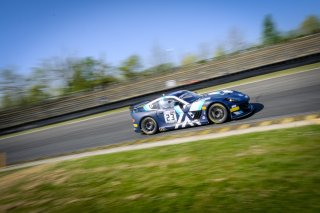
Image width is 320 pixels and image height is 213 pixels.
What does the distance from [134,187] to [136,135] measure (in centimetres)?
563

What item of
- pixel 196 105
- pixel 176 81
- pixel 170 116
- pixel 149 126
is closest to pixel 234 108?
pixel 196 105

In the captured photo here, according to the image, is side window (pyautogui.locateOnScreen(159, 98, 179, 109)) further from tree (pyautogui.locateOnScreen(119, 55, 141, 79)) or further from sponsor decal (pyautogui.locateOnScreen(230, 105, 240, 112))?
tree (pyautogui.locateOnScreen(119, 55, 141, 79))

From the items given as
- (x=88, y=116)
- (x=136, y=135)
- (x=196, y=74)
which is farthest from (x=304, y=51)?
(x=88, y=116)

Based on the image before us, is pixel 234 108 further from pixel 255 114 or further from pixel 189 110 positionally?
pixel 189 110

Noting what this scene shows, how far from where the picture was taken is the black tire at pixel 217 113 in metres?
9.08

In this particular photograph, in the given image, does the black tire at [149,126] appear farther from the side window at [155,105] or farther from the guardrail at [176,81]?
the guardrail at [176,81]

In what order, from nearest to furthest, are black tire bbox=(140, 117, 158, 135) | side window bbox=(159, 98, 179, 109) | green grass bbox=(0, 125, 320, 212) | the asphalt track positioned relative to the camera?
green grass bbox=(0, 125, 320, 212), the asphalt track, side window bbox=(159, 98, 179, 109), black tire bbox=(140, 117, 158, 135)

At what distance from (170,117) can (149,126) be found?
106 centimetres

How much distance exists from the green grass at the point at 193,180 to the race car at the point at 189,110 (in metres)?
2.06

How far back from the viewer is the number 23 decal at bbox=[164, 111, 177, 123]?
392 inches

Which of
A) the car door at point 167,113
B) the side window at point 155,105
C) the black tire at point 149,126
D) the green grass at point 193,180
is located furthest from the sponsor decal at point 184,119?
the green grass at point 193,180

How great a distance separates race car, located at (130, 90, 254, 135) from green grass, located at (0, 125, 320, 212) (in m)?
2.06

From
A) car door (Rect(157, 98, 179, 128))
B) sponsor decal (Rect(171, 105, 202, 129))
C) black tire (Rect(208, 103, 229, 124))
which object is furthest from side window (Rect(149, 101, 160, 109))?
black tire (Rect(208, 103, 229, 124))

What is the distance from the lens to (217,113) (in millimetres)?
9250
